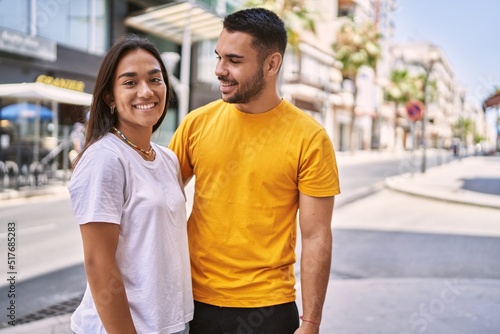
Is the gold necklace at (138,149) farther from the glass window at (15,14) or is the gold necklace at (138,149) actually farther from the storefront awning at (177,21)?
the glass window at (15,14)

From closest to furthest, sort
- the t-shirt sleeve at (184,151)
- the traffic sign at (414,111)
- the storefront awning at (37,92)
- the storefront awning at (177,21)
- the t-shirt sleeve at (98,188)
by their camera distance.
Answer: the t-shirt sleeve at (98,188) < the t-shirt sleeve at (184,151) < the storefront awning at (37,92) < the traffic sign at (414,111) < the storefront awning at (177,21)

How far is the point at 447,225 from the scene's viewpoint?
994 cm

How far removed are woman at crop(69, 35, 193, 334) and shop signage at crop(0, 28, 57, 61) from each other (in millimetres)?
15700

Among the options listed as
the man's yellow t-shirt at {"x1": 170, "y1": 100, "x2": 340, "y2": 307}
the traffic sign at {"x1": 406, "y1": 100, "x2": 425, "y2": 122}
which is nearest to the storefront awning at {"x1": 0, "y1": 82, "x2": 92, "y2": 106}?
the traffic sign at {"x1": 406, "y1": 100, "x2": 425, "y2": 122}

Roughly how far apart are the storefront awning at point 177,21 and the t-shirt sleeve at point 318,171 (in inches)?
672

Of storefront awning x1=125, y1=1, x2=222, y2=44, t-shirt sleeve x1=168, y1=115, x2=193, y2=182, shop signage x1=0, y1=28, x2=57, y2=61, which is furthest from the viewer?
storefront awning x1=125, y1=1, x2=222, y2=44

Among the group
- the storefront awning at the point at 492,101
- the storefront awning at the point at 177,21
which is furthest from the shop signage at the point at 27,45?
the storefront awning at the point at 492,101

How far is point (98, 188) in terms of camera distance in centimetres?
150

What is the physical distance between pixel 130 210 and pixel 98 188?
13 centimetres

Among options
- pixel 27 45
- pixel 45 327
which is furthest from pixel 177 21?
pixel 45 327

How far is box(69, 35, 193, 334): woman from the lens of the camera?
1513 millimetres

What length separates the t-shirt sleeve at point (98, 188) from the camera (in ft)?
4.89

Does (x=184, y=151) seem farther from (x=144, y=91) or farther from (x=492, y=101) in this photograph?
(x=492, y=101)

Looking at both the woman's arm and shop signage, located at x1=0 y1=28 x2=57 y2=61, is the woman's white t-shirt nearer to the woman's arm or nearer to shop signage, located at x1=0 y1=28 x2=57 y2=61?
the woman's arm
